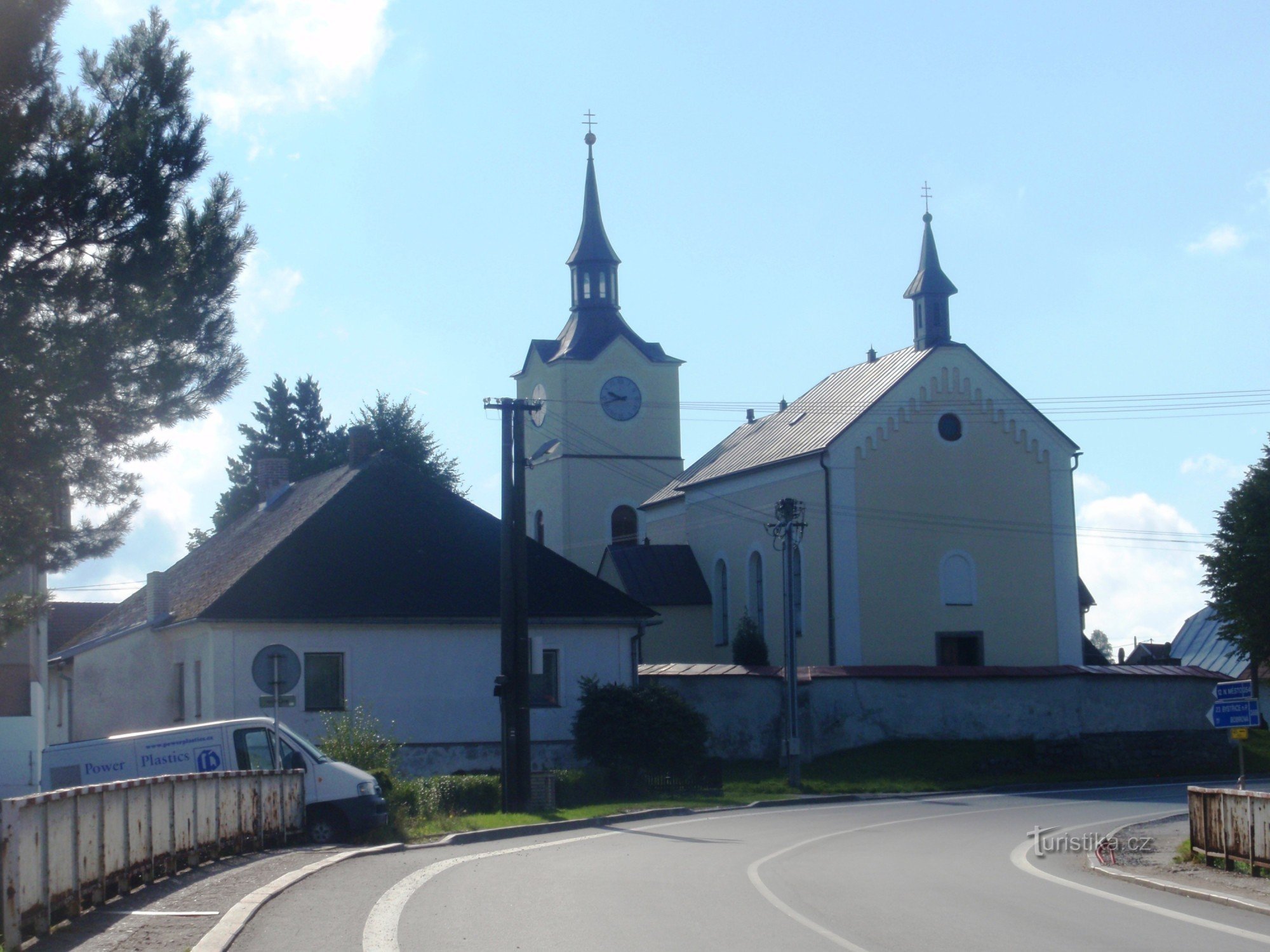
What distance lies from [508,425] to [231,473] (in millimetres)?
53252

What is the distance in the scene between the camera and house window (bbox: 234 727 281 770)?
789 inches

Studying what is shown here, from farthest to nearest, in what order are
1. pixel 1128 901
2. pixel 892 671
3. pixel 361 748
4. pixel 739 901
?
pixel 892 671, pixel 361 748, pixel 1128 901, pixel 739 901

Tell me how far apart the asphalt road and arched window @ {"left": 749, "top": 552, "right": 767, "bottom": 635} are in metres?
29.3

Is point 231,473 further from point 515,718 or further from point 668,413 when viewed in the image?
point 515,718

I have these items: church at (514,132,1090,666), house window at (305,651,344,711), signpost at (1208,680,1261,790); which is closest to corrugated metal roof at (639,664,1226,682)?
church at (514,132,1090,666)

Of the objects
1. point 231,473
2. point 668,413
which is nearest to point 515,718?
point 668,413

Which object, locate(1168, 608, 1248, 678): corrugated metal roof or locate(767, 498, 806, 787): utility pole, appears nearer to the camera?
locate(767, 498, 806, 787): utility pole

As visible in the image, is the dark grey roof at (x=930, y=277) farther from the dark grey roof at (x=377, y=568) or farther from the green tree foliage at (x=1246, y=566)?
the dark grey roof at (x=377, y=568)

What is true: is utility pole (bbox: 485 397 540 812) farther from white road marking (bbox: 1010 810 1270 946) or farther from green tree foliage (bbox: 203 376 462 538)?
green tree foliage (bbox: 203 376 462 538)

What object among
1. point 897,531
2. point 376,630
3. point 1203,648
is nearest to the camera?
point 376,630

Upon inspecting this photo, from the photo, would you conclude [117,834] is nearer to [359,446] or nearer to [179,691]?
[179,691]

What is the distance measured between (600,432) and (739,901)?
5037 centimetres

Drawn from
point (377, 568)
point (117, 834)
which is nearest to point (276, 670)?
point (117, 834)

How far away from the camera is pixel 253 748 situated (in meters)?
20.2
